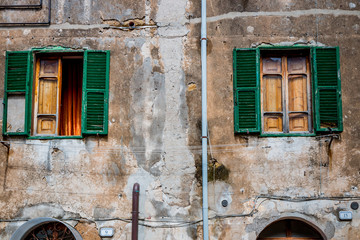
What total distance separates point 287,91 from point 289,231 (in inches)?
89.9

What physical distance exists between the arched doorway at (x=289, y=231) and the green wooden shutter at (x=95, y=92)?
3.08m

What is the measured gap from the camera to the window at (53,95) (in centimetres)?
861

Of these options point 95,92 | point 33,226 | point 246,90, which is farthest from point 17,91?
point 246,90

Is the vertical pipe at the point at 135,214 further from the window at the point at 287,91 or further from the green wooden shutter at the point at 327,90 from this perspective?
the green wooden shutter at the point at 327,90

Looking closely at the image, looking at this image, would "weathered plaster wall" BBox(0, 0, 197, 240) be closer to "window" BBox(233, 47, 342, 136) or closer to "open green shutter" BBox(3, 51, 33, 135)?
"open green shutter" BBox(3, 51, 33, 135)

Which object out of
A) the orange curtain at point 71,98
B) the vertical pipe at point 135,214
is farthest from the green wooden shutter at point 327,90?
the orange curtain at point 71,98

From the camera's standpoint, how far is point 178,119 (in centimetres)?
860

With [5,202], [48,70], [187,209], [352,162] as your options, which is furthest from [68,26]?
[352,162]

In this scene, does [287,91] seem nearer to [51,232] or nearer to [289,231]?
[289,231]

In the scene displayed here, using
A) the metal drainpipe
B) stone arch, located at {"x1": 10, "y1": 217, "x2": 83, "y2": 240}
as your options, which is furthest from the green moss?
stone arch, located at {"x1": 10, "y1": 217, "x2": 83, "y2": 240}

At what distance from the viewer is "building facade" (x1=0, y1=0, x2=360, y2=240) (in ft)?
27.2

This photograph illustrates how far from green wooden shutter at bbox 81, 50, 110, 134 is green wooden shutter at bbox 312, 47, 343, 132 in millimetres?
3411

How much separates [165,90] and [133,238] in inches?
96.1

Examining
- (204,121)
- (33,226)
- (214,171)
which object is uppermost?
(204,121)
